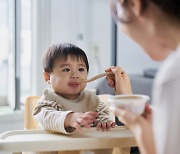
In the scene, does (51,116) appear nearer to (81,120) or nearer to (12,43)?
(81,120)

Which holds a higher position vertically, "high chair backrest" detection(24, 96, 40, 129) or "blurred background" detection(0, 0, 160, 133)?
"blurred background" detection(0, 0, 160, 133)

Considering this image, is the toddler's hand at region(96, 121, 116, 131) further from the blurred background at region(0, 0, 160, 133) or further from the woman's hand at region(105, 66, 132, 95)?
the blurred background at region(0, 0, 160, 133)

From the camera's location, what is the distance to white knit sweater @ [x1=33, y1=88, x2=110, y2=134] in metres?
0.99

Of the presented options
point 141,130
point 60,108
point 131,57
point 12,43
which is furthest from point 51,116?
point 131,57

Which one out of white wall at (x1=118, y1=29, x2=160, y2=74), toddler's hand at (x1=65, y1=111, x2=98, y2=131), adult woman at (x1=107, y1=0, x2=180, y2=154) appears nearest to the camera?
adult woman at (x1=107, y1=0, x2=180, y2=154)

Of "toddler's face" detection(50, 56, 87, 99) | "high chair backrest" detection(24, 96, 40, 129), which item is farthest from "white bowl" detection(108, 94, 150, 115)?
"high chair backrest" detection(24, 96, 40, 129)

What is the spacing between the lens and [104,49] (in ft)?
7.88

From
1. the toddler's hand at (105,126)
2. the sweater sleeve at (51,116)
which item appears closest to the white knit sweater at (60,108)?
the sweater sleeve at (51,116)

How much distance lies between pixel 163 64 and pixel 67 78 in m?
0.60

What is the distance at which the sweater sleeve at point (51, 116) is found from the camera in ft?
3.21

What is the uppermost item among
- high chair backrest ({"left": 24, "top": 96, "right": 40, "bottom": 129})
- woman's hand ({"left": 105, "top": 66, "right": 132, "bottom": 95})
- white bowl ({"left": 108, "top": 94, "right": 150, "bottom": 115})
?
woman's hand ({"left": 105, "top": 66, "right": 132, "bottom": 95})

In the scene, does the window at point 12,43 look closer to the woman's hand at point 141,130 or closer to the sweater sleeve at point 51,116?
the sweater sleeve at point 51,116

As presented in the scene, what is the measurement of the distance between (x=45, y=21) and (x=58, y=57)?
0.83 m

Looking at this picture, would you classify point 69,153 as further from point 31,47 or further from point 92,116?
point 31,47
